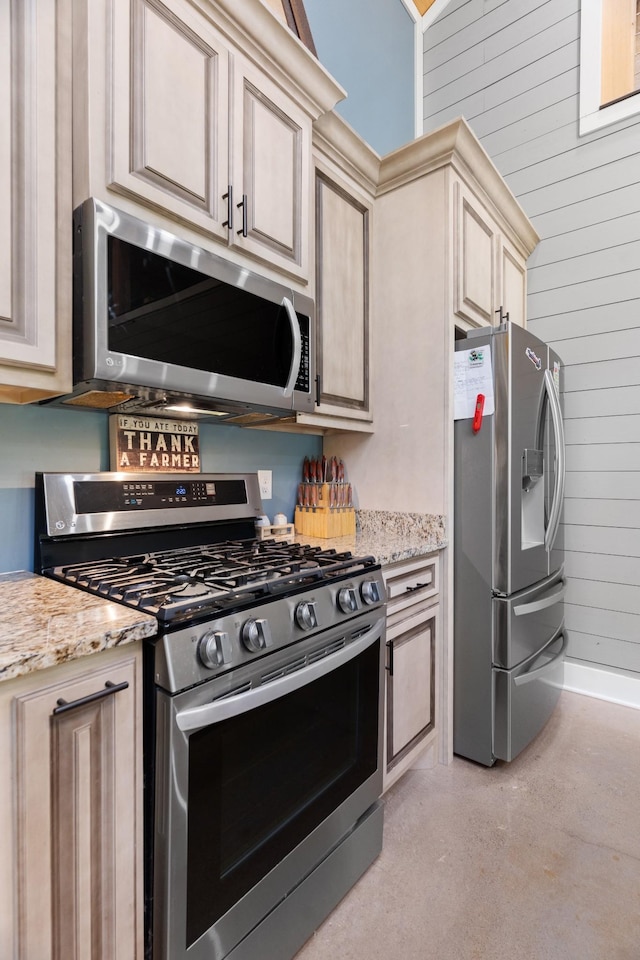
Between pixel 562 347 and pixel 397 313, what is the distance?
116 centimetres

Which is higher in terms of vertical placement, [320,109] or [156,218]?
[320,109]

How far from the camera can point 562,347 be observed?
8.89 ft

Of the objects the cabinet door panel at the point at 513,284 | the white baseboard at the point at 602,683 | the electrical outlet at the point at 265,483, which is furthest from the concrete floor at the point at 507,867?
the cabinet door panel at the point at 513,284

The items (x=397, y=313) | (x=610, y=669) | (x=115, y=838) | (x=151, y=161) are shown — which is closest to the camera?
(x=115, y=838)

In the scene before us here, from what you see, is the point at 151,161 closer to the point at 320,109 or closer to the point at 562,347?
the point at 320,109

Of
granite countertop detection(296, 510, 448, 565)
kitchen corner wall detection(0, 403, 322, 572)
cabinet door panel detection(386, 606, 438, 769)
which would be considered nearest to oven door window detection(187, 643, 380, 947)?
cabinet door panel detection(386, 606, 438, 769)

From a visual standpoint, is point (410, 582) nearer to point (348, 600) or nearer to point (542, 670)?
point (348, 600)

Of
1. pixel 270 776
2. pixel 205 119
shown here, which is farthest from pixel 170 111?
pixel 270 776

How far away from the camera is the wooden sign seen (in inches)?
59.0

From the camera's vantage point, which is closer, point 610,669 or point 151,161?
point 151,161

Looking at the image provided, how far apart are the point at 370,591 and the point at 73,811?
2.76 feet

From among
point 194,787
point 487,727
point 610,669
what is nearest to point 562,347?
point 610,669

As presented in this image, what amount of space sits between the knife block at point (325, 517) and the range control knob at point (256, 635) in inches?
37.8

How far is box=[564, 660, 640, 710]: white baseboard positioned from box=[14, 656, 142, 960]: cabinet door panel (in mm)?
2425
